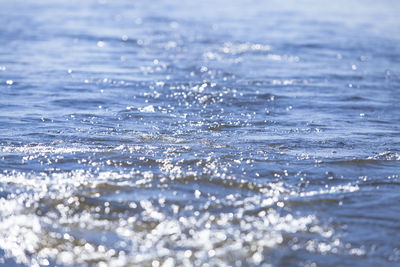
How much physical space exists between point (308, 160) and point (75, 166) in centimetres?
212

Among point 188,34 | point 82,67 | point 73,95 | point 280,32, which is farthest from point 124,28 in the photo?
point 73,95

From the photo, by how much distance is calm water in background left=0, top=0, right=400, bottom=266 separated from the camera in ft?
13.0

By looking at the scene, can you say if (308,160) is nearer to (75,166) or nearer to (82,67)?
(75,166)

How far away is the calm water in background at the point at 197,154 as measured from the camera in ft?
13.0

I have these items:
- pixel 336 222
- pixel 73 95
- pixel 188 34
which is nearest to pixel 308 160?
pixel 336 222

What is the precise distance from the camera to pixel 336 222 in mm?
4258

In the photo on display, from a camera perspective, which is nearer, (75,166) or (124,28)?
(75,166)

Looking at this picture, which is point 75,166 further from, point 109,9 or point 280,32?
point 109,9

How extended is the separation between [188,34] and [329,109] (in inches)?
293

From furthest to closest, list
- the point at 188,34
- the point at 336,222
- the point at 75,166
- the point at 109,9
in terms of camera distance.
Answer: the point at 109,9 < the point at 188,34 < the point at 75,166 < the point at 336,222

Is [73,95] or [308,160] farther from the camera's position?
[73,95]

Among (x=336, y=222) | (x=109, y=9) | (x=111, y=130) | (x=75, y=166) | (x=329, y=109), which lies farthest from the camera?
(x=109, y=9)

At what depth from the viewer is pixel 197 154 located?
18.4 feet

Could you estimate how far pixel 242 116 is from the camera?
292 inches
